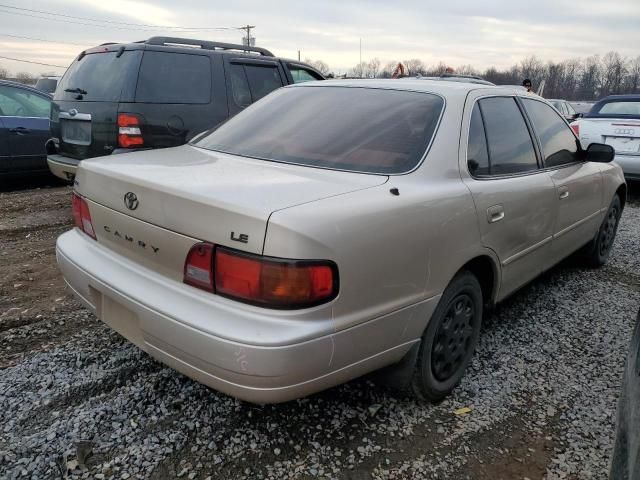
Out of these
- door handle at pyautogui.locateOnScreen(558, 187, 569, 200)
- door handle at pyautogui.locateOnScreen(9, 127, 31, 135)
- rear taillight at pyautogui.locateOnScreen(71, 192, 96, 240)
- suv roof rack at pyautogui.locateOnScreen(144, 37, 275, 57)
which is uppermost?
suv roof rack at pyautogui.locateOnScreen(144, 37, 275, 57)

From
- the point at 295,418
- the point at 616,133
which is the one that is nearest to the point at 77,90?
the point at 295,418

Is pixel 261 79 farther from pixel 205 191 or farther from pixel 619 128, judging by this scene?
pixel 619 128

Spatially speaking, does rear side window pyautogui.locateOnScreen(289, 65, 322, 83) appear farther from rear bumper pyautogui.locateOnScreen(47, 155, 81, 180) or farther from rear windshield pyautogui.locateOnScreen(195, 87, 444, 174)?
rear windshield pyautogui.locateOnScreen(195, 87, 444, 174)

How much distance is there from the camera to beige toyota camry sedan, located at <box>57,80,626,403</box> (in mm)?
1852

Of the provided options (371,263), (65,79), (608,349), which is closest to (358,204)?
(371,263)

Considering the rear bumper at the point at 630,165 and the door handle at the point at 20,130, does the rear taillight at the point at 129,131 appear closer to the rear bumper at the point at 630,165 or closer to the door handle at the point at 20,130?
the door handle at the point at 20,130

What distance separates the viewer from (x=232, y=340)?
183 centimetres

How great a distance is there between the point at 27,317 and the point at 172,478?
76.2 inches

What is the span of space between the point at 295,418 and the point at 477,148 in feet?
5.49

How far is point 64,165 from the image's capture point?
18.7ft

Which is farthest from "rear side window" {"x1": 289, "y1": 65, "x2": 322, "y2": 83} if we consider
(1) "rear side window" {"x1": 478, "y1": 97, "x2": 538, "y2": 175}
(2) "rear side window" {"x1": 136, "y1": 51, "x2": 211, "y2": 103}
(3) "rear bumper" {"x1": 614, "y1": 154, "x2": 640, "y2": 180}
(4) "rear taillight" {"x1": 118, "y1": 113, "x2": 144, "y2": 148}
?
(3) "rear bumper" {"x1": 614, "y1": 154, "x2": 640, "y2": 180}

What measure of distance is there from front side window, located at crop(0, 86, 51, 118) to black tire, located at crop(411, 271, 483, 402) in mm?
6746

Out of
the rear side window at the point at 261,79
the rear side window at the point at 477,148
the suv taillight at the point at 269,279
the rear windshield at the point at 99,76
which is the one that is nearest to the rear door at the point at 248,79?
the rear side window at the point at 261,79

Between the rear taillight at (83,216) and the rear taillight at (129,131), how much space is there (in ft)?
8.48
